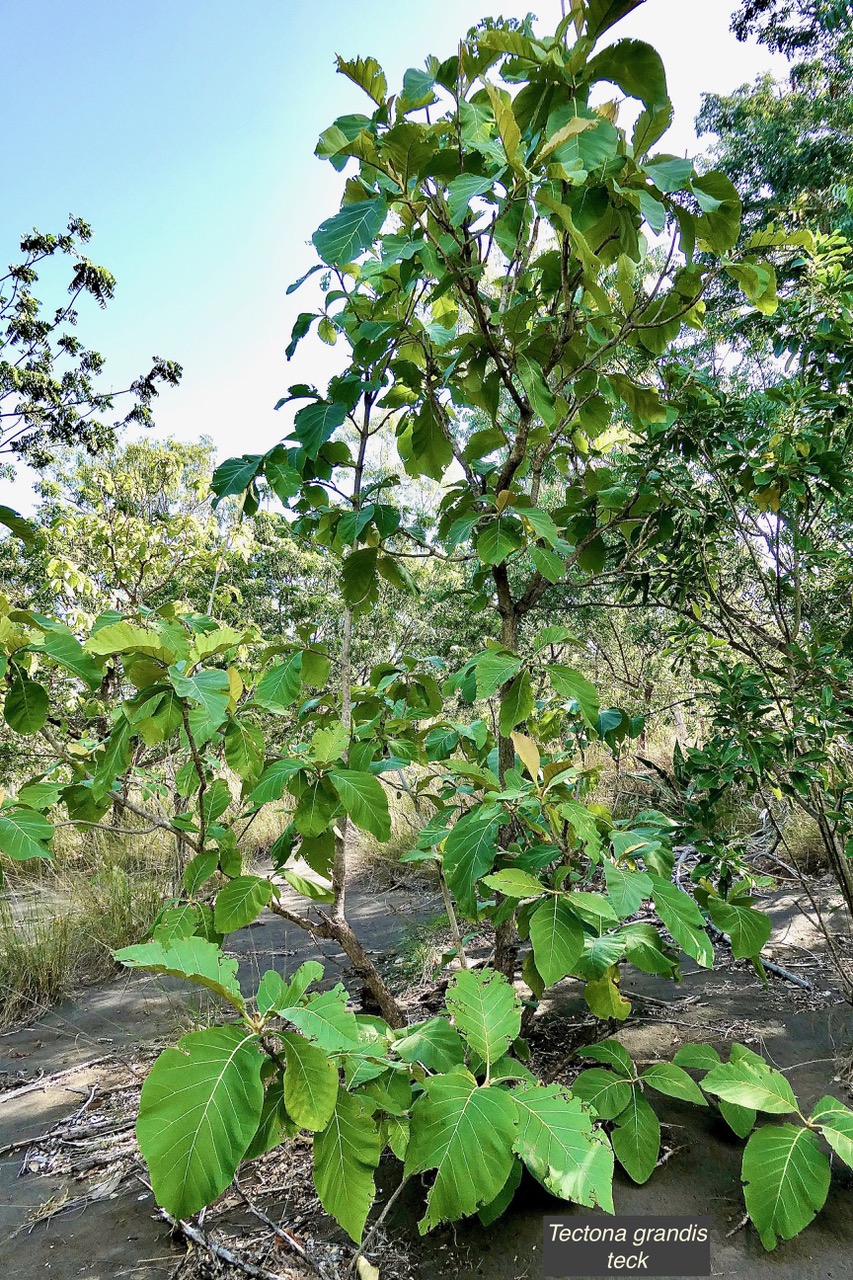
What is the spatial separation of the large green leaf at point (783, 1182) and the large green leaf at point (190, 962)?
98cm

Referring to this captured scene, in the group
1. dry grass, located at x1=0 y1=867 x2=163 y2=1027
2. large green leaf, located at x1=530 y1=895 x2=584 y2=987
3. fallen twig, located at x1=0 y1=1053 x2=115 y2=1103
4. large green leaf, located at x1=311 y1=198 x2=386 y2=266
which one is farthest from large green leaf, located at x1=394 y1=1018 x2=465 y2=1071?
dry grass, located at x1=0 y1=867 x2=163 y2=1027

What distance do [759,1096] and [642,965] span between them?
272mm

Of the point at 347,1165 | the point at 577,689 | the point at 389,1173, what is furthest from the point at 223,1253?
the point at 577,689

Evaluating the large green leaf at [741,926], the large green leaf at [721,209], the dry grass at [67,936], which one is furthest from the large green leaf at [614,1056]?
the dry grass at [67,936]

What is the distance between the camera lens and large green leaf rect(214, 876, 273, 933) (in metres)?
1.21

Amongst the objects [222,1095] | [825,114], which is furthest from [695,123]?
[222,1095]

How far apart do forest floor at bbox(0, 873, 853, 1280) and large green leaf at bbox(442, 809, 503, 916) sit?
70 cm

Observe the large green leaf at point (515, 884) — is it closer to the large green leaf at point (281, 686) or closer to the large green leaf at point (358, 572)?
the large green leaf at point (281, 686)

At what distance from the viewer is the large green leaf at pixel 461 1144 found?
2.54ft

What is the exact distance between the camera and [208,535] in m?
5.83

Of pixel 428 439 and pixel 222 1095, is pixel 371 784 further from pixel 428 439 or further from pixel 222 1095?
pixel 428 439

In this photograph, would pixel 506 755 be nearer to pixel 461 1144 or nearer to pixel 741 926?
pixel 741 926

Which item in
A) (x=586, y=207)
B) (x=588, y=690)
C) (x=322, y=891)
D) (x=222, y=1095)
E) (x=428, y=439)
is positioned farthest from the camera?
(x=428, y=439)

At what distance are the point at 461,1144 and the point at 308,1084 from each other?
226mm
